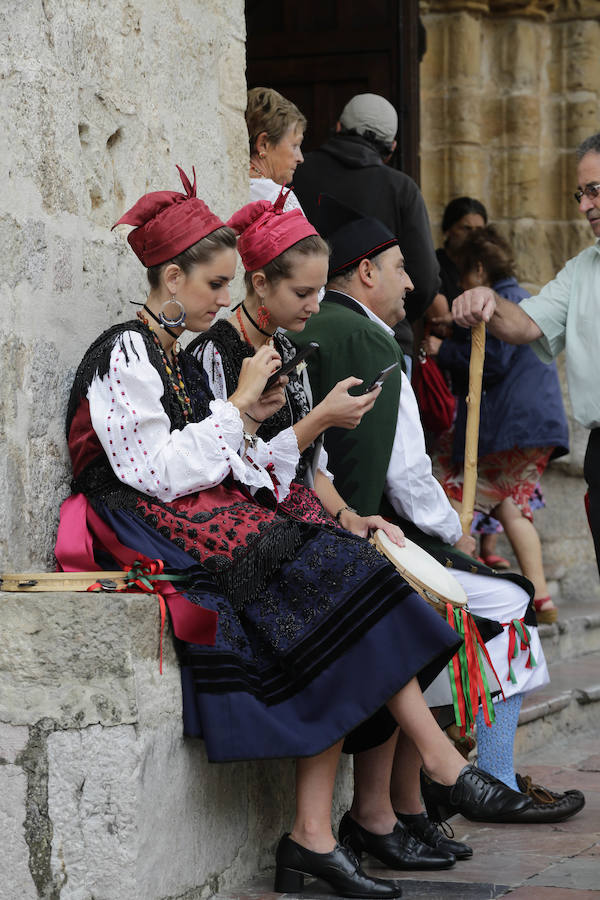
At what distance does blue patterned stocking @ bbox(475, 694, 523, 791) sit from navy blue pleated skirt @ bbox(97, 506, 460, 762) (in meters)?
1.02

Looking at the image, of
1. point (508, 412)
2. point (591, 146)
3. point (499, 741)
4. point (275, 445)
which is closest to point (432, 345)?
point (508, 412)

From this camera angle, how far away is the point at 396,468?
4012mm

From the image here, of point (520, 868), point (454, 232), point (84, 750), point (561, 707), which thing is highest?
point (454, 232)

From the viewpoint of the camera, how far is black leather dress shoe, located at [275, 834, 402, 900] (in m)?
3.24

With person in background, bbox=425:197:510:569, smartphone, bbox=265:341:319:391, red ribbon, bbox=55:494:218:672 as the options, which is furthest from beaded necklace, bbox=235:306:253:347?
person in background, bbox=425:197:510:569

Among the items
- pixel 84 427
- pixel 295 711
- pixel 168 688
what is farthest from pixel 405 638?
pixel 84 427

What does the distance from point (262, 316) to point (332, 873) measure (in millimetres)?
1422

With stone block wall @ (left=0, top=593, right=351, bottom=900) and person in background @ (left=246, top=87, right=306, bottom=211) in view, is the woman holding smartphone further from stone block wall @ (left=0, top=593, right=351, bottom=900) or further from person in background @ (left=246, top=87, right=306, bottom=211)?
person in background @ (left=246, top=87, right=306, bottom=211)

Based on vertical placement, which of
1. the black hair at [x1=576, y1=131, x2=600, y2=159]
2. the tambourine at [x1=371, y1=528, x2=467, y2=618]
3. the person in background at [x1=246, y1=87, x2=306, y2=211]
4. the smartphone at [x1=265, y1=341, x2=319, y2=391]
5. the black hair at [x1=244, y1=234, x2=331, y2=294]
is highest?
the person in background at [x1=246, y1=87, x2=306, y2=211]

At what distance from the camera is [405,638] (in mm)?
3219

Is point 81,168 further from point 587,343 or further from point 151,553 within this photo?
point 587,343

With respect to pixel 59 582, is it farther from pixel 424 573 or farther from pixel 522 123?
pixel 522 123

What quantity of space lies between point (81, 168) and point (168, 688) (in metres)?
1.34

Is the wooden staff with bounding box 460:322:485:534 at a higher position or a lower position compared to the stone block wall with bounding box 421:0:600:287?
lower
